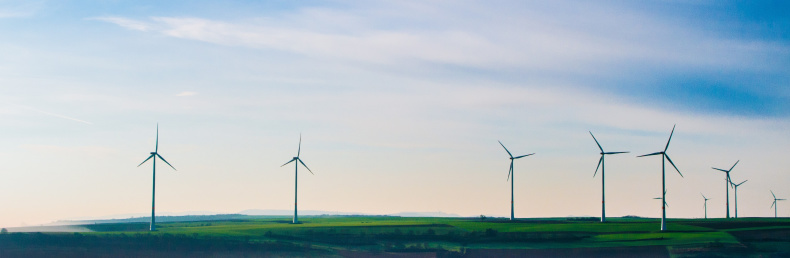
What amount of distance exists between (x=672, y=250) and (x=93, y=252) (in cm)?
6136

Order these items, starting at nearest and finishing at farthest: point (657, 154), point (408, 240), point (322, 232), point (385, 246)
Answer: point (385, 246) < point (408, 240) < point (322, 232) < point (657, 154)

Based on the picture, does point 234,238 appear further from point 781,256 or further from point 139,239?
point 781,256

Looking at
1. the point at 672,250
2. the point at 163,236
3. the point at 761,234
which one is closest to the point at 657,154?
the point at 761,234

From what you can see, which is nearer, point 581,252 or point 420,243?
point 581,252

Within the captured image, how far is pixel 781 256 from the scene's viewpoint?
8950 centimetres

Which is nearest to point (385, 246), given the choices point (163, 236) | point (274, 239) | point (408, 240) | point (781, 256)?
point (408, 240)

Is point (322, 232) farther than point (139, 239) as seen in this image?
Yes

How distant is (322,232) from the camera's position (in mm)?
119562

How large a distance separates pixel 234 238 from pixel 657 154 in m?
63.7

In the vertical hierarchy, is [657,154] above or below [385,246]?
above

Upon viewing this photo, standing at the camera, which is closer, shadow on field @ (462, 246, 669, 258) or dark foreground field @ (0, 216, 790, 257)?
shadow on field @ (462, 246, 669, 258)

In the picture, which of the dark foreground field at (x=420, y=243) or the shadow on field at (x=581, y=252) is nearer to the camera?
the shadow on field at (x=581, y=252)

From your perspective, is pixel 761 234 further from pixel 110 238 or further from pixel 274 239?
pixel 110 238

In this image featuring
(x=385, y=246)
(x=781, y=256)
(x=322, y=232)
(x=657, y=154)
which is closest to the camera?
(x=781, y=256)
